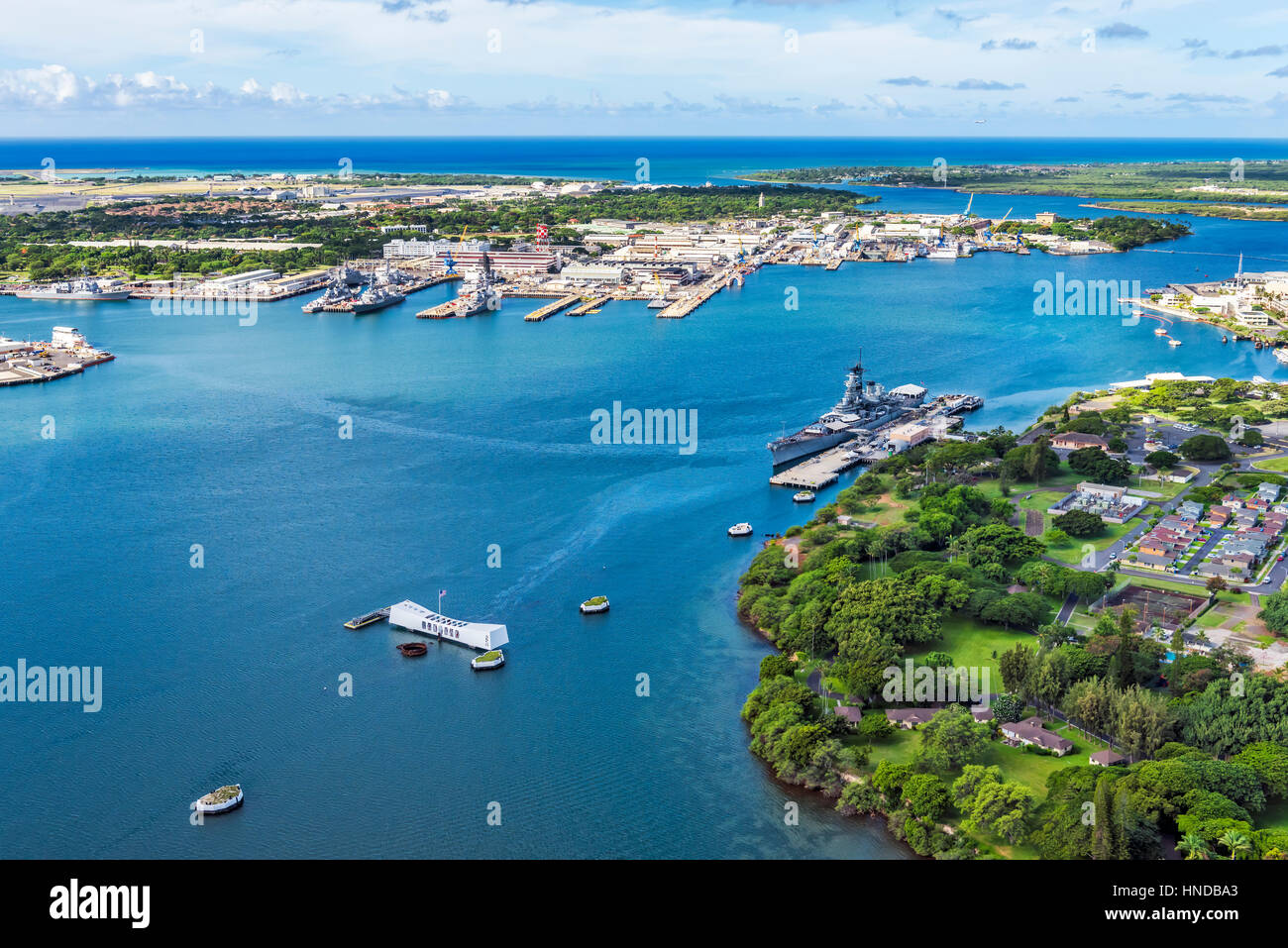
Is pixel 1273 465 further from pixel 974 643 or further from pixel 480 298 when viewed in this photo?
pixel 480 298

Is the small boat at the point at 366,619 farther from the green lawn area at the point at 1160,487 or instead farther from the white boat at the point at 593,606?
the green lawn area at the point at 1160,487

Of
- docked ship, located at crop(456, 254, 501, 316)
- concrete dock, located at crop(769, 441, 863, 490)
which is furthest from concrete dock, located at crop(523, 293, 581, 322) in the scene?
concrete dock, located at crop(769, 441, 863, 490)

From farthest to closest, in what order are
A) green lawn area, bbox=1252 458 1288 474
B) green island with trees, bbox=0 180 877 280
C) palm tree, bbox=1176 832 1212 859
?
green island with trees, bbox=0 180 877 280, green lawn area, bbox=1252 458 1288 474, palm tree, bbox=1176 832 1212 859

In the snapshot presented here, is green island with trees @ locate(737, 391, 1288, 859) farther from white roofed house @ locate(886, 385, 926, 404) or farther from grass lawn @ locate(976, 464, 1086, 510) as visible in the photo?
white roofed house @ locate(886, 385, 926, 404)

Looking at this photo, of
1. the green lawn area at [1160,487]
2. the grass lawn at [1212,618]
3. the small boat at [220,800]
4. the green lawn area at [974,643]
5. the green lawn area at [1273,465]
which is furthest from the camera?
the green lawn area at [1273,465]

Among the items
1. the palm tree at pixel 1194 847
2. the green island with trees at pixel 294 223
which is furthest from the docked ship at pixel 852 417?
the green island with trees at pixel 294 223
